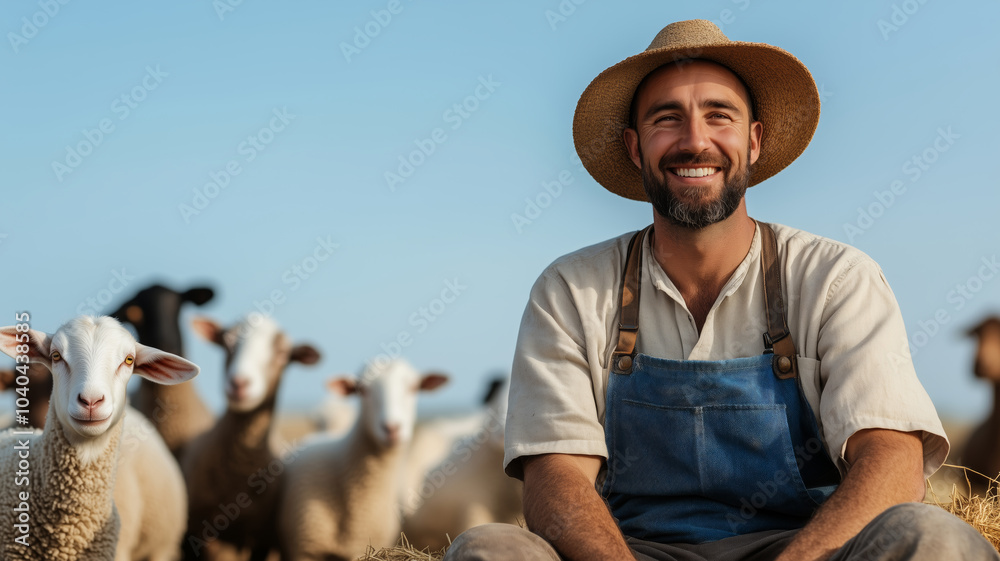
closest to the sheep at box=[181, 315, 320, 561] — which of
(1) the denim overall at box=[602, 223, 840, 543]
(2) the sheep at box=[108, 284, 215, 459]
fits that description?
(2) the sheep at box=[108, 284, 215, 459]

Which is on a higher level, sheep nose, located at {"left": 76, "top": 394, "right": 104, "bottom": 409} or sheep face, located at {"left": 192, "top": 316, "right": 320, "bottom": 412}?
sheep nose, located at {"left": 76, "top": 394, "right": 104, "bottom": 409}

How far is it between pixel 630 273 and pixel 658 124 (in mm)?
560

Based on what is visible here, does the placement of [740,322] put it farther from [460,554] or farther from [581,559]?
[460,554]

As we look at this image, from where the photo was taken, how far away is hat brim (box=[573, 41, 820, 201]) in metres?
3.22

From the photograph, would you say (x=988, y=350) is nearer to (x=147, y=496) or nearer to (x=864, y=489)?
(x=864, y=489)

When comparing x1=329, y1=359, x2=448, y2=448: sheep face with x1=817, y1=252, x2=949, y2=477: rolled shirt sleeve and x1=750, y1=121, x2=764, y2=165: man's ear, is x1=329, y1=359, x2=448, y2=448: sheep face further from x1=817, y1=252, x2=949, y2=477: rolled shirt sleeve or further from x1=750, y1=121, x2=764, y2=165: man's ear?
x1=817, y1=252, x2=949, y2=477: rolled shirt sleeve

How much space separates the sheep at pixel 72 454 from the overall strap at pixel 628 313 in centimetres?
208

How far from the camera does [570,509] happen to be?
2.61 m

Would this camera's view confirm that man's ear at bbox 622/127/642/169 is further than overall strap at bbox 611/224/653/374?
Yes

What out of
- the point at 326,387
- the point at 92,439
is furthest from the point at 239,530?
the point at 92,439

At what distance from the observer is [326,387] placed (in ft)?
20.6

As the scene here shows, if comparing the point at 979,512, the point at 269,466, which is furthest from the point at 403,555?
the point at 979,512

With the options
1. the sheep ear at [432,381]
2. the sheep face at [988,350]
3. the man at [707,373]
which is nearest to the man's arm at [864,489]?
the man at [707,373]

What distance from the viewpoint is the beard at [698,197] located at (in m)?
3.07
